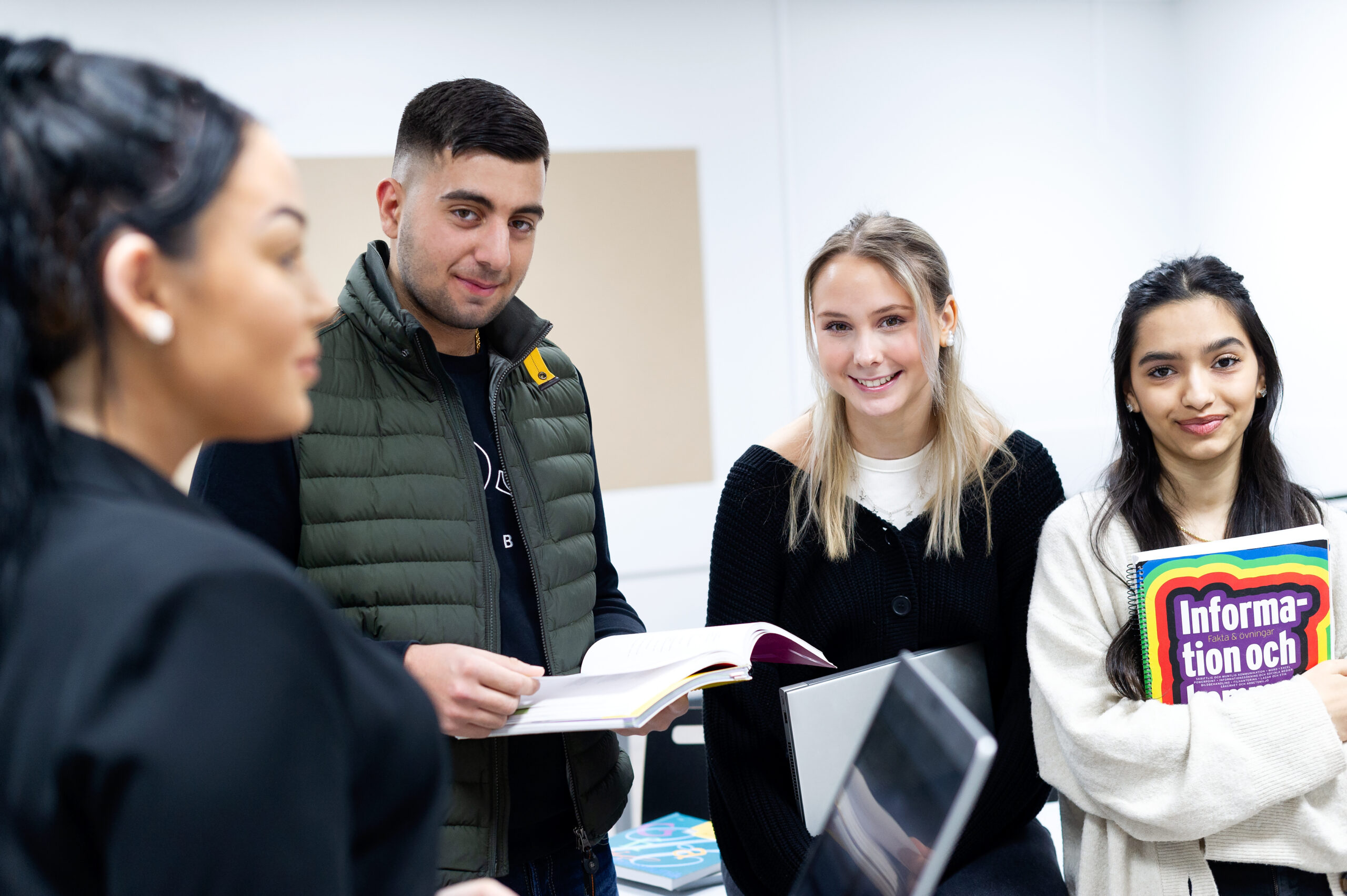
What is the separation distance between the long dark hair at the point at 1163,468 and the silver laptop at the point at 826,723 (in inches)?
15.9

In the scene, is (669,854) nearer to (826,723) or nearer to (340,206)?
(826,723)

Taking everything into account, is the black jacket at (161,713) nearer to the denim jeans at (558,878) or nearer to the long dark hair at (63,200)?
the long dark hair at (63,200)

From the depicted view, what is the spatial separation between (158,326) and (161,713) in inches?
8.3

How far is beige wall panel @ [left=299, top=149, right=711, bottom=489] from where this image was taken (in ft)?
13.1

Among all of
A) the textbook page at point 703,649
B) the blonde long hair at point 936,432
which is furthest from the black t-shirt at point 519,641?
the blonde long hair at point 936,432

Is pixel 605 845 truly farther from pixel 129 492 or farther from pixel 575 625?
pixel 129 492

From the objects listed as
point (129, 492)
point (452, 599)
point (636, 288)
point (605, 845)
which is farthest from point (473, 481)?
point (636, 288)

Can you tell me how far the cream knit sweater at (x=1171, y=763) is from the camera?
1.43m

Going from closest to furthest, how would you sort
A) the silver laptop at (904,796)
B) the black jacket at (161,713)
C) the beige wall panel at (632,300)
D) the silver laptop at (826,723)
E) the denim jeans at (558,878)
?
the black jacket at (161,713) < the silver laptop at (904,796) < the denim jeans at (558,878) < the silver laptop at (826,723) < the beige wall panel at (632,300)

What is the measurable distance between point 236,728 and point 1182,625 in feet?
4.61

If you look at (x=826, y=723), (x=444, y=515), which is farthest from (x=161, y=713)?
(x=826, y=723)

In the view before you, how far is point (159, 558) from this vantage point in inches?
19.8

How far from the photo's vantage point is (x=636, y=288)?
160 inches

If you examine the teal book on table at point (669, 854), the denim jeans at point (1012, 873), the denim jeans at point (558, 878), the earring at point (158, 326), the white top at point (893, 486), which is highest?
the earring at point (158, 326)
